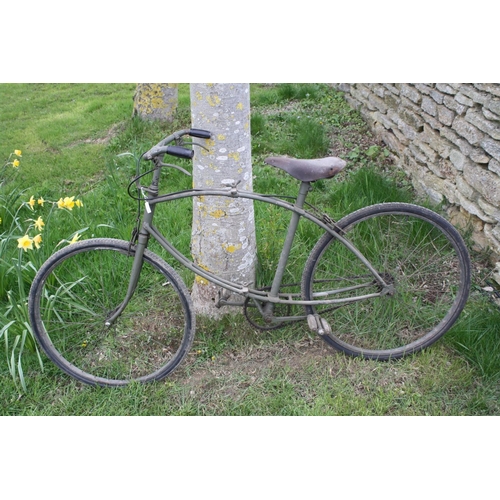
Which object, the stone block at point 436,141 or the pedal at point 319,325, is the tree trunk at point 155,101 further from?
the pedal at point 319,325

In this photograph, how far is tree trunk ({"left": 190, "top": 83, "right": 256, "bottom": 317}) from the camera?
8.46ft

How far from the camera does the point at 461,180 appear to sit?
3559 millimetres

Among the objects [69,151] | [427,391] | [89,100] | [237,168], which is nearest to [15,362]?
[237,168]

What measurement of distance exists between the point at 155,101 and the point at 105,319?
11.5 ft

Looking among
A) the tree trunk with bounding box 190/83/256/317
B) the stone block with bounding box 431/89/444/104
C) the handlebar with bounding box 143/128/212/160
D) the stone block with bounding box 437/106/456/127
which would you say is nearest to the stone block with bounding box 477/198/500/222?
the stone block with bounding box 437/106/456/127

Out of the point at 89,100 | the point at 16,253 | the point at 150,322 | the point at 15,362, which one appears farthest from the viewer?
the point at 89,100

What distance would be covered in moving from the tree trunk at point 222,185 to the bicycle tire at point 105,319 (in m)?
0.28

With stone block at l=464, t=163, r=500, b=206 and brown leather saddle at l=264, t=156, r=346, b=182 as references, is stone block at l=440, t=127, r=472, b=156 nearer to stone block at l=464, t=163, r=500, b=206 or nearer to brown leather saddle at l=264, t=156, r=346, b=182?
stone block at l=464, t=163, r=500, b=206

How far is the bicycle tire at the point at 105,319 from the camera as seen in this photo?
2666 millimetres

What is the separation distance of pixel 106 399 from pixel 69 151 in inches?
142

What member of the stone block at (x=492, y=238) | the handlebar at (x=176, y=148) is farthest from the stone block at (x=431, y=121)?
Result: the handlebar at (x=176, y=148)

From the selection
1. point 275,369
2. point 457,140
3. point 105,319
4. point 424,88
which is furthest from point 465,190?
point 105,319

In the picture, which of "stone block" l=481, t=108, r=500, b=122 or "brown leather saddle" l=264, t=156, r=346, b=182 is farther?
"stone block" l=481, t=108, r=500, b=122

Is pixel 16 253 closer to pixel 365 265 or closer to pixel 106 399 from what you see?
pixel 106 399
